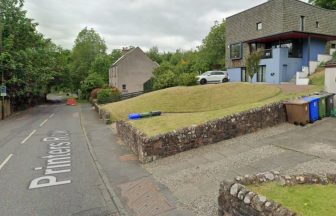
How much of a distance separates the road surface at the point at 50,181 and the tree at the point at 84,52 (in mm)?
57225

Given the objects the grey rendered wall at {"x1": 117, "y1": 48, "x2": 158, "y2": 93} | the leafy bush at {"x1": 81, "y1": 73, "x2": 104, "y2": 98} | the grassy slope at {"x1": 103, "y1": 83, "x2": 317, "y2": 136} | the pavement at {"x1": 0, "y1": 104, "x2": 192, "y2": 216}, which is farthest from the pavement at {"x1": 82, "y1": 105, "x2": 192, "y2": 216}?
the leafy bush at {"x1": 81, "y1": 73, "x2": 104, "y2": 98}

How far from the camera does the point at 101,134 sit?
17.0m

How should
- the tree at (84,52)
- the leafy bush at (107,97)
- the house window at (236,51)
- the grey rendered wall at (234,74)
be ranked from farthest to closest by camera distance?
the tree at (84,52), the leafy bush at (107,97), the house window at (236,51), the grey rendered wall at (234,74)

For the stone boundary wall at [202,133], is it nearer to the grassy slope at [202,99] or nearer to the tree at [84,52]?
the grassy slope at [202,99]

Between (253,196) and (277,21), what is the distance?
1049 inches

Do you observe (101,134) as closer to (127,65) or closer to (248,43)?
(248,43)

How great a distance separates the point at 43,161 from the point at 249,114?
29.0ft

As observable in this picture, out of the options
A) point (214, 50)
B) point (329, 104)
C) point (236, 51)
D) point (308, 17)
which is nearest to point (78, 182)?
point (329, 104)

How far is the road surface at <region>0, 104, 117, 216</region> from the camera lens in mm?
6980

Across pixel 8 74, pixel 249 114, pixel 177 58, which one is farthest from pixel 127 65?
pixel 249 114

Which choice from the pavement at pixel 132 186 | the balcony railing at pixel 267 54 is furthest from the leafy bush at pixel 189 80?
the pavement at pixel 132 186

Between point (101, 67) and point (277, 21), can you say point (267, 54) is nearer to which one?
point (277, 21)

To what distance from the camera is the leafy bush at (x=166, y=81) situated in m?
31.2

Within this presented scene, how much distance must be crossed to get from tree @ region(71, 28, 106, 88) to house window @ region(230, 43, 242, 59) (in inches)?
1717
